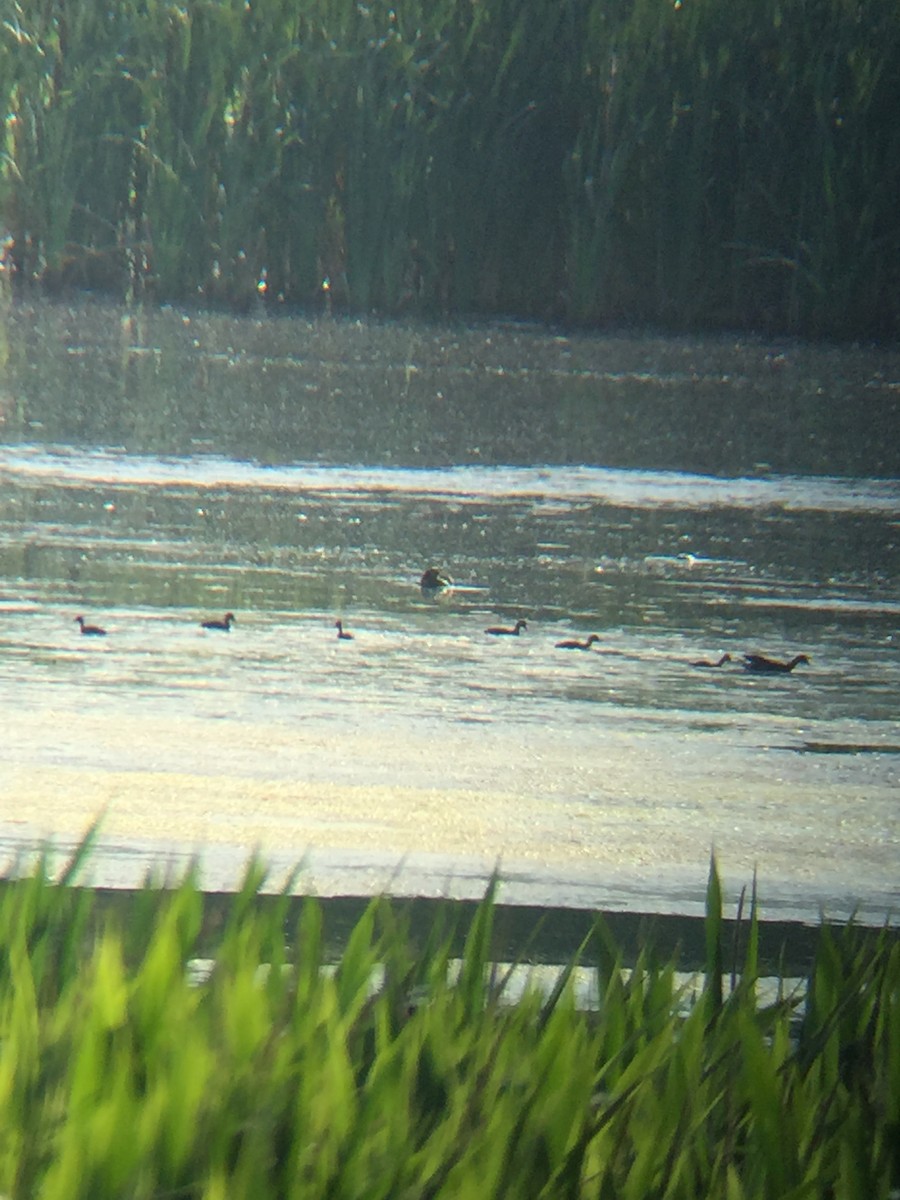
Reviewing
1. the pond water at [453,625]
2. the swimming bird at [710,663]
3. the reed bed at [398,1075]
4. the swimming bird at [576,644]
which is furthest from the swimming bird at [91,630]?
the reed bed at [398,1075]

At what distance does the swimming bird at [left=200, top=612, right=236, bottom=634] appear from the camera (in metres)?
6.01

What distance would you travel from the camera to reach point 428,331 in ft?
44.9

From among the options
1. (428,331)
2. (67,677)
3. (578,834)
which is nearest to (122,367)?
(428,331)

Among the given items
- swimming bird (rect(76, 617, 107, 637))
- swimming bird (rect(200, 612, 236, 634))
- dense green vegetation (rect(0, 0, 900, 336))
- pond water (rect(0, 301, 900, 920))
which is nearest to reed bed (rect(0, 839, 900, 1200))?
pond water (rect(0, 301, 900, 920))

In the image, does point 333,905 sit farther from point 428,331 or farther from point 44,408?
point 428,331

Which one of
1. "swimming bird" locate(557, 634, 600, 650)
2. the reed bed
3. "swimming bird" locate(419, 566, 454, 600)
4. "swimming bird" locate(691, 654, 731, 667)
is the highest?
the reed bed

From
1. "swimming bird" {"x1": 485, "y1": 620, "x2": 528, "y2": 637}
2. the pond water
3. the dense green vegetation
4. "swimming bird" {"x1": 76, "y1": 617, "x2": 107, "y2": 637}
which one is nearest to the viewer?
the pond water

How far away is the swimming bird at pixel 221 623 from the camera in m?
6.01

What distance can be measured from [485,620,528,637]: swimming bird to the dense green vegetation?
8.32 m

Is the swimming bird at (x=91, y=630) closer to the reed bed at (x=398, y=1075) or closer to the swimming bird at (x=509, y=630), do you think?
the swimming bird at (x=509, y=630)

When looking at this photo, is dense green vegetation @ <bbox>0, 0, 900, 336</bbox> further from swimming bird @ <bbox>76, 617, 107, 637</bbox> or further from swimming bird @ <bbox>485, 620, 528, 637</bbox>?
swimming bird @ <bbox>76, 617, 107, 637</bbox>

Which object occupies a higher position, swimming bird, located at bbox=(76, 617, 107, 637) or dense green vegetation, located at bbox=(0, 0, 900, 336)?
dense green vegetation, located at bbox=(0, 0, 900, 336)

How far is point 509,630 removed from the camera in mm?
6191

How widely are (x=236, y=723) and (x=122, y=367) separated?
21.2 ft
